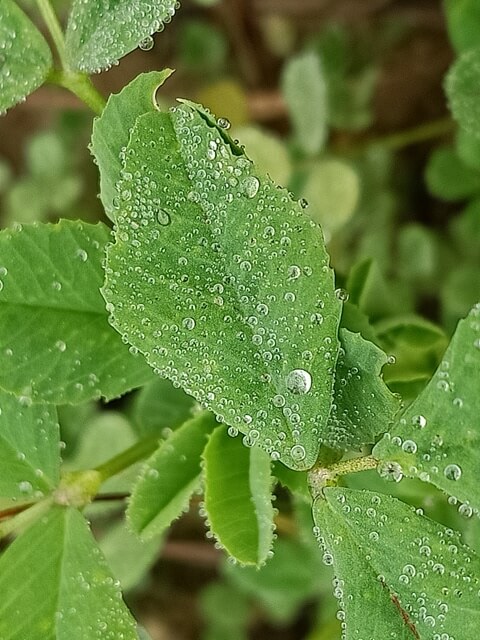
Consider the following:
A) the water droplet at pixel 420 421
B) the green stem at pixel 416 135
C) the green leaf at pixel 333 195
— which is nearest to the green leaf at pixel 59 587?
the water droplet at pixel 420 421

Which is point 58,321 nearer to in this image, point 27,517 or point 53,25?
point 27,517

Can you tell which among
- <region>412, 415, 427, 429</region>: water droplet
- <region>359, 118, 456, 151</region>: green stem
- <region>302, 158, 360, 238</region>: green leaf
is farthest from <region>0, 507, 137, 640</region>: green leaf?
<region>359, 118, 456, 151</region>: green stem

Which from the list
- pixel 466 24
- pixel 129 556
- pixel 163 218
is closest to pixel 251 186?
pixel 163 218

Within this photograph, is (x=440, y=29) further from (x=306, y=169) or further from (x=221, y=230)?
(x=221, y=230)

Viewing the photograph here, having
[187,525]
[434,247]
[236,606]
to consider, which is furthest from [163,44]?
[236,606]

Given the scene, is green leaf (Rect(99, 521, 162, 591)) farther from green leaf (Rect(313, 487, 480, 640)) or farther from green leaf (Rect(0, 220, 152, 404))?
green leaf (Rect(313, 487, 480, 640))

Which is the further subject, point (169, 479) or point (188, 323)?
point (169, 479)
